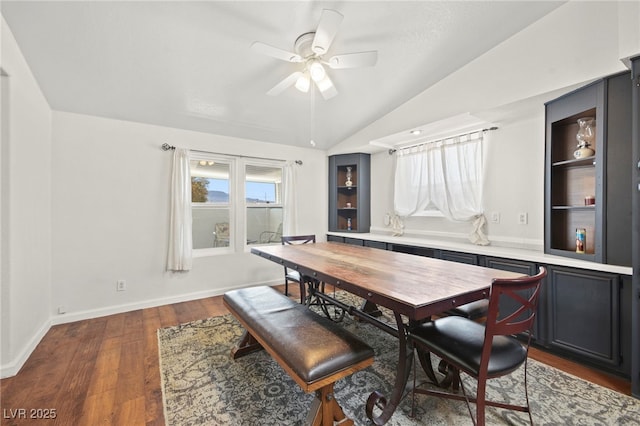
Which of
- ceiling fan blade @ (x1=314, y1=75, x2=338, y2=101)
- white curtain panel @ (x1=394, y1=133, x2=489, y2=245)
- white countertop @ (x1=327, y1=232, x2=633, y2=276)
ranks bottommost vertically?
white countertop @ (x1=327, y1=232, x2=633, y2=276)

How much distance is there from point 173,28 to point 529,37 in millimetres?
3045

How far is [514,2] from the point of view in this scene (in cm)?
214

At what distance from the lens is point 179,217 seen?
347 cm

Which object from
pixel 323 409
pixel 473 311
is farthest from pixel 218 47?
pixel 473 311

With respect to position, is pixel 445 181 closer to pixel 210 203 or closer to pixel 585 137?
pixel 585 137

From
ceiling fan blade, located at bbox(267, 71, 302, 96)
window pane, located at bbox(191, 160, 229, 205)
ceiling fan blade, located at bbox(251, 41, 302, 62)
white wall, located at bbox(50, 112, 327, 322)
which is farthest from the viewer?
window pane, located at bbox(191, 160, 229, 205)

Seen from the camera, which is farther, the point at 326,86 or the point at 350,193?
the point at 350,193

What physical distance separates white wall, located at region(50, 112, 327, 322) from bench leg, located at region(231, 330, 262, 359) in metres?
1.79

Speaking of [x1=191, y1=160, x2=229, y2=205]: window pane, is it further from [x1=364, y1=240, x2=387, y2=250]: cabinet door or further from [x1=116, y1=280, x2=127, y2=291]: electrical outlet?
[x1=364, y1=240, x2=387, y2=250]: cabinet door

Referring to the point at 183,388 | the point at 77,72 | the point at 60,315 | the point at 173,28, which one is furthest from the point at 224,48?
the point at 60,315

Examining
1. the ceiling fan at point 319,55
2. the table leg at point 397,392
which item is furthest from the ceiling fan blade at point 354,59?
the table leg at point 397,392

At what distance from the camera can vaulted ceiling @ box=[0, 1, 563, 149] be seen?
6.78 ft

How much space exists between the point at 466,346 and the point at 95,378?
2.56 m

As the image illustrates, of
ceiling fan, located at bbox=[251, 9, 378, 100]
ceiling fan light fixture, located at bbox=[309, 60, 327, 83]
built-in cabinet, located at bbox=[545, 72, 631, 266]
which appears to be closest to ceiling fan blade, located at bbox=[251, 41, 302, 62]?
ceiling fan, located at bbox=[251, 9, 378, 100]
